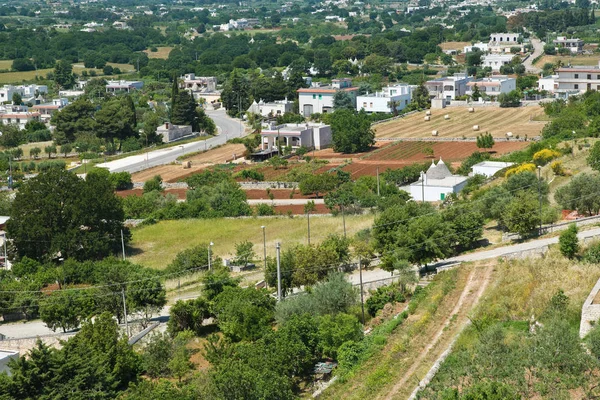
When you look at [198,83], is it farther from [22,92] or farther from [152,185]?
[152,185]

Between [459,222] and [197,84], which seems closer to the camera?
[459,222]

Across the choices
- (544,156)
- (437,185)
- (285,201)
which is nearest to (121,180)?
(285,201)

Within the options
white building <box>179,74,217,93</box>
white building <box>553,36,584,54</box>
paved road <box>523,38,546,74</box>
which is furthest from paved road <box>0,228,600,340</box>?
white building <box>553,36,584,54</box>

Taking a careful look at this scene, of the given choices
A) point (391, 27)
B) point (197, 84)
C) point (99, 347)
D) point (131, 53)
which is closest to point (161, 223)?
point (99, 347)

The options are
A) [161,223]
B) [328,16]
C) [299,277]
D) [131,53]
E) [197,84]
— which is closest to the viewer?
[299,277]

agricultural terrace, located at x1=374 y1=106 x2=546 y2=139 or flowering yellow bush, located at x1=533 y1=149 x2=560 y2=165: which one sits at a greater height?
flowering yellow bush, located at x1=533 y1=149 x2=560 y2=165

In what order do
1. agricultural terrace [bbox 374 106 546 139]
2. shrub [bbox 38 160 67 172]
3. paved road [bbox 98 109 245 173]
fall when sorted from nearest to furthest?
shrub [bbox 38 160 67 172]
paved road [bbox 98 109 245 173]
agricultural terrace [bbox 374 106 546 139]

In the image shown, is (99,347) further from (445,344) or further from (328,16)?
(328,16)

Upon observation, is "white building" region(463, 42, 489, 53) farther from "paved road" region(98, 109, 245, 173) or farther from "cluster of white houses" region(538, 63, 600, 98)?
"paved road" region(98, 109, 245, 173)
